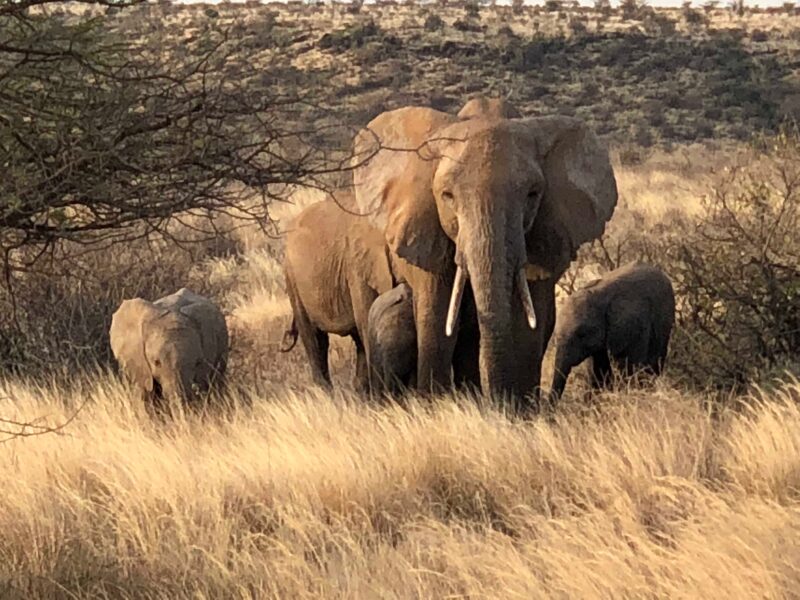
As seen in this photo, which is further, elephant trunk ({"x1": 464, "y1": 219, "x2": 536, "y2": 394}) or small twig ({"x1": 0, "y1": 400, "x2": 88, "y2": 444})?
elephant trunk ({"x1": 464, "y1": 219, "x2": 536, "y2": 394})

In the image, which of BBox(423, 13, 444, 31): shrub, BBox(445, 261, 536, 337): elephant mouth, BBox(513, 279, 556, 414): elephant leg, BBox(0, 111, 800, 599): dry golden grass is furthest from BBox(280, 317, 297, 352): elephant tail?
BBox(423, 13, 444, 31): shrub

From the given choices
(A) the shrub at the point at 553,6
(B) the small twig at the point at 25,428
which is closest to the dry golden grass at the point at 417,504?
(B) the small twig at the point at 25,428

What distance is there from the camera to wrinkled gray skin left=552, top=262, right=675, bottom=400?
30.5 feet

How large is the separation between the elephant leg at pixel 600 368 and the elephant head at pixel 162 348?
2.92 m

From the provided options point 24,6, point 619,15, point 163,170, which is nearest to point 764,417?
point 163,170

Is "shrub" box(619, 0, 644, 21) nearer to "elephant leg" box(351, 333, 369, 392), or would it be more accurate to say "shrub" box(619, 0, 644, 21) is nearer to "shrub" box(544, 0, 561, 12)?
"shrub" box(544, 0, 561, 12)

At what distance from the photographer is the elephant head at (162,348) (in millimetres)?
9492

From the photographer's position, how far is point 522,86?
44906 mm

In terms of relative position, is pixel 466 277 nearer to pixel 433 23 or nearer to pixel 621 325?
pixel 621 325

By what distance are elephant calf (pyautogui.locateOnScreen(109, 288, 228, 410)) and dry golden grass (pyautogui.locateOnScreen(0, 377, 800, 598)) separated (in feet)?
5.75

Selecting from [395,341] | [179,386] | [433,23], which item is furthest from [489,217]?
[433,23]

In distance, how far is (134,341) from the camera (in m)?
9.77

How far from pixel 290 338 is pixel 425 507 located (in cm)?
662

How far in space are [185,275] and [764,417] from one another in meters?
7.95
